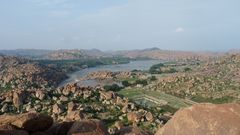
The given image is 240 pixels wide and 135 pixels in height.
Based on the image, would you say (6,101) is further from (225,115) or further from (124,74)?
(124,74)

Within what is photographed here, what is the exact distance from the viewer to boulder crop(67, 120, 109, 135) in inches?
741

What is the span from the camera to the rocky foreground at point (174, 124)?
16625 mm

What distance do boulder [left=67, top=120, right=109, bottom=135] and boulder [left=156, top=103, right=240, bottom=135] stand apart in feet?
9.86

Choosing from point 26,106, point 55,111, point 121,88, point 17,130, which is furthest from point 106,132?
point 121,88

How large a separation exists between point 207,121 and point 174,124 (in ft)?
4.76

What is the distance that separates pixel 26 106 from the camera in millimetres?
80750

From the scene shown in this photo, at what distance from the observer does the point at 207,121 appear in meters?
16.8

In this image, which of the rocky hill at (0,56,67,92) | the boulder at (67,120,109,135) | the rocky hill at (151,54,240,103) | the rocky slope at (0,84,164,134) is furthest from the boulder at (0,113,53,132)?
the rocky hill at (0,56,67,92)

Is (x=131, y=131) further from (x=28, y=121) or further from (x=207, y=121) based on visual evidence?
(x=28, y=121)

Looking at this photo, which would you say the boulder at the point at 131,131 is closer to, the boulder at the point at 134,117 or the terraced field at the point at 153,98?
the boulder at the point at 134,117

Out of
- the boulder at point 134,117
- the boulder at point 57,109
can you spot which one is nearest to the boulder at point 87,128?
the boulder at point 134,117

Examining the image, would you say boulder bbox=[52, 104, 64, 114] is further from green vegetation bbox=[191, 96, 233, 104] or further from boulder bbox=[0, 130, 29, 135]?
boulder bbox=[0, 130, 29, 135]

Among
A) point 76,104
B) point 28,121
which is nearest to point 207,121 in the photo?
point 28,121

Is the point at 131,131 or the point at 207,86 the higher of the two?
the point at 131,131
